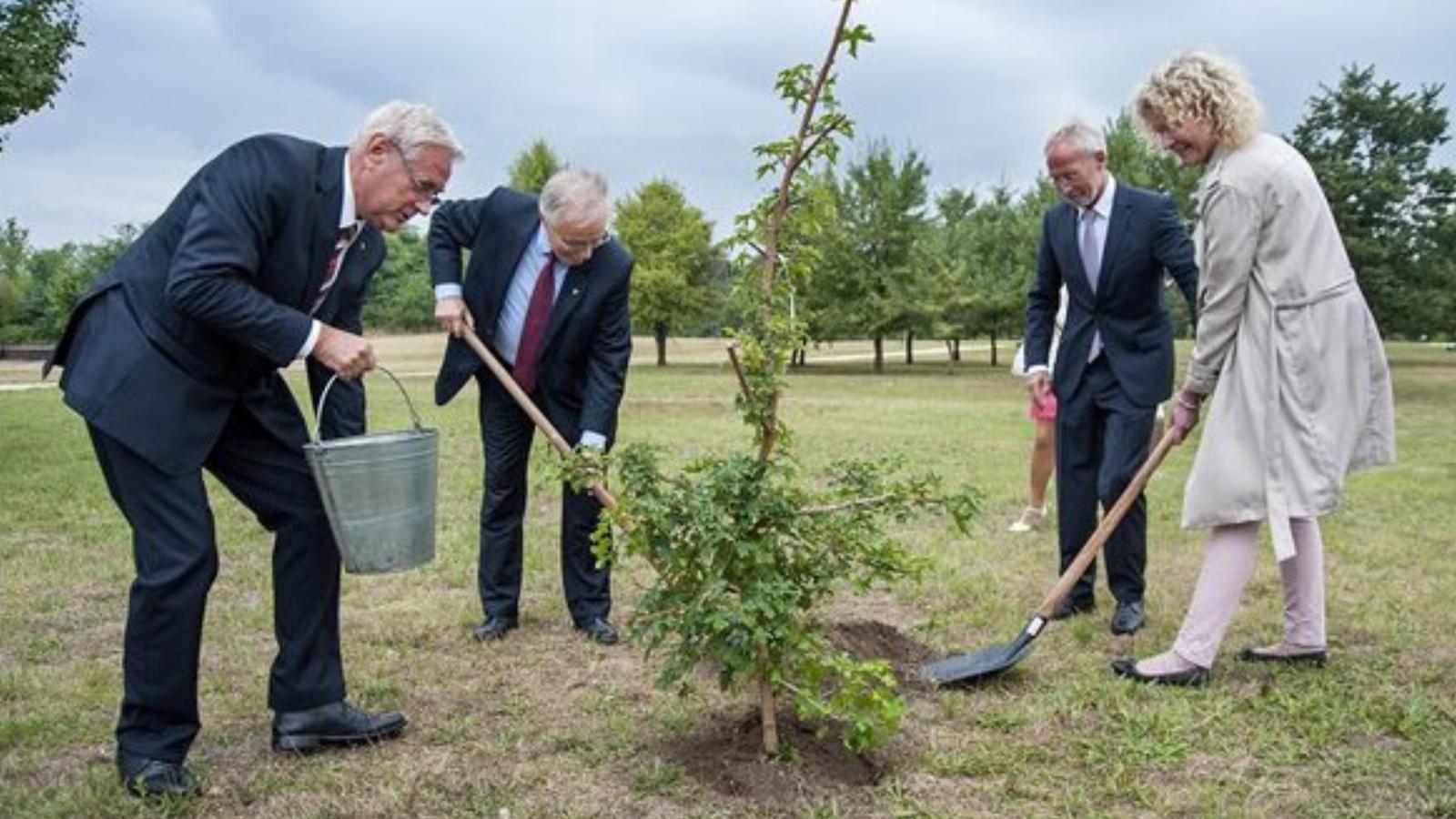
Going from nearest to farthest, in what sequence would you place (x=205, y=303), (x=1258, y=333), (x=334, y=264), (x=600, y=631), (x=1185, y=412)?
(x=205, y=303) → (x=334, y=264) → (x=1258, y=333) → (x=1185, y=412) → (x=600, y=631)

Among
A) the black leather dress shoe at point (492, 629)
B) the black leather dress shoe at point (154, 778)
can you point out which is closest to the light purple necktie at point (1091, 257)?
the black leather dress shoe at point (492, 629)

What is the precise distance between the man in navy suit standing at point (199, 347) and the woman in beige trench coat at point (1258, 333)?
261cm

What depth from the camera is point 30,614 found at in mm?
5664

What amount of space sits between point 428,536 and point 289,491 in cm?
47

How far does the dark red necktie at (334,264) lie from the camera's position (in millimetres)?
3736

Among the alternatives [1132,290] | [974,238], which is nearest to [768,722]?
[1132,290]

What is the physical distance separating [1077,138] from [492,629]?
320 centimetres

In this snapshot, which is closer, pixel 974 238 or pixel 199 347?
pixel 199 347

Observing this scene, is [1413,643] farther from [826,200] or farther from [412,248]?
[412,248]

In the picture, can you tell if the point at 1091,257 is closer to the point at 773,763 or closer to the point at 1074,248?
the point at 1074,248

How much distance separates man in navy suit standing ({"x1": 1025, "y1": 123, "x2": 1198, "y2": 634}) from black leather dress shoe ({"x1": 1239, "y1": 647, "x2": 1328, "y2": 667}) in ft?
2.00

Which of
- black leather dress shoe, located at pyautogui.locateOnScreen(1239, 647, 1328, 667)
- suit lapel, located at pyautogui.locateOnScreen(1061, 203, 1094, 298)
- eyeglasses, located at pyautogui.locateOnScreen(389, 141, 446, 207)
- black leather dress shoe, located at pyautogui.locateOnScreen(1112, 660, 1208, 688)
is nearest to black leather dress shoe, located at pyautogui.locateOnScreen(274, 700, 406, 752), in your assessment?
eyeglasses, located at pyautogui.locateOnScreen(389, 141, 446, 207)

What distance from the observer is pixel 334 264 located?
3793 millimetres

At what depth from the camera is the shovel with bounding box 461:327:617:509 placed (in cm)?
386
